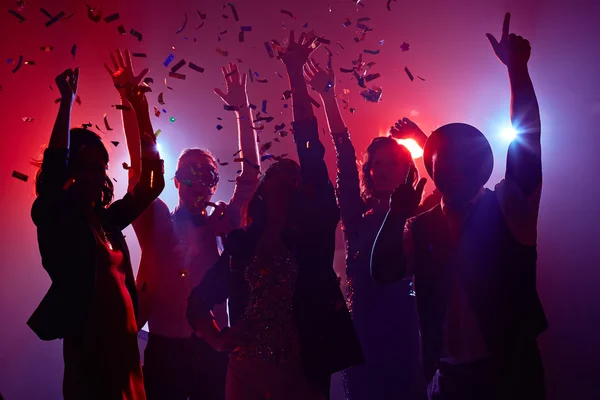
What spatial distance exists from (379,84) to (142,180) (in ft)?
13.3

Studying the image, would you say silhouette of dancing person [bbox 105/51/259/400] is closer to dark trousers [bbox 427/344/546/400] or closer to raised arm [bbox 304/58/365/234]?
raised arm [bbox 304/58/365/234]

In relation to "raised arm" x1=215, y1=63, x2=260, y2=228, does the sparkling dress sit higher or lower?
lower

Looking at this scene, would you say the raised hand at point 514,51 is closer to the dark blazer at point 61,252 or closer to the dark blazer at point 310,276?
the dark blazer at point 310,276

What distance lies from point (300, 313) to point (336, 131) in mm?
1364

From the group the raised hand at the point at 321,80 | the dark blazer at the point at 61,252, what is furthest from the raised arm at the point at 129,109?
the raised hand at the point at 321,80

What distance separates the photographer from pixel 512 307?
159 cm

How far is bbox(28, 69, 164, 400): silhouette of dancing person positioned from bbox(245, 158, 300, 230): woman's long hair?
578 millimetres

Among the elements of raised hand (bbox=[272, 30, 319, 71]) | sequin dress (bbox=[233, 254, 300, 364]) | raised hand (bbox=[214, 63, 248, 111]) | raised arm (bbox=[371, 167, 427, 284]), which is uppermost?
raised hand (bbox=[214, 63, 248, 111])

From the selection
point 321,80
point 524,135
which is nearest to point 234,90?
point 321,80

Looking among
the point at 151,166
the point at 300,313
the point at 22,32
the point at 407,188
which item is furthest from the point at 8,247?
the point at 407,188

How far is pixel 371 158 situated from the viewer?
2951mm

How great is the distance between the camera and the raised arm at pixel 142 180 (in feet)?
6.79

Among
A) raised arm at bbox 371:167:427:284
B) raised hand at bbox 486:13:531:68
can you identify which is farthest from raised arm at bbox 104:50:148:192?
raised hand at bbox 486:13:531:68

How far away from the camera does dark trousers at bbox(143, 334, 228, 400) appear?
2.43 meters
